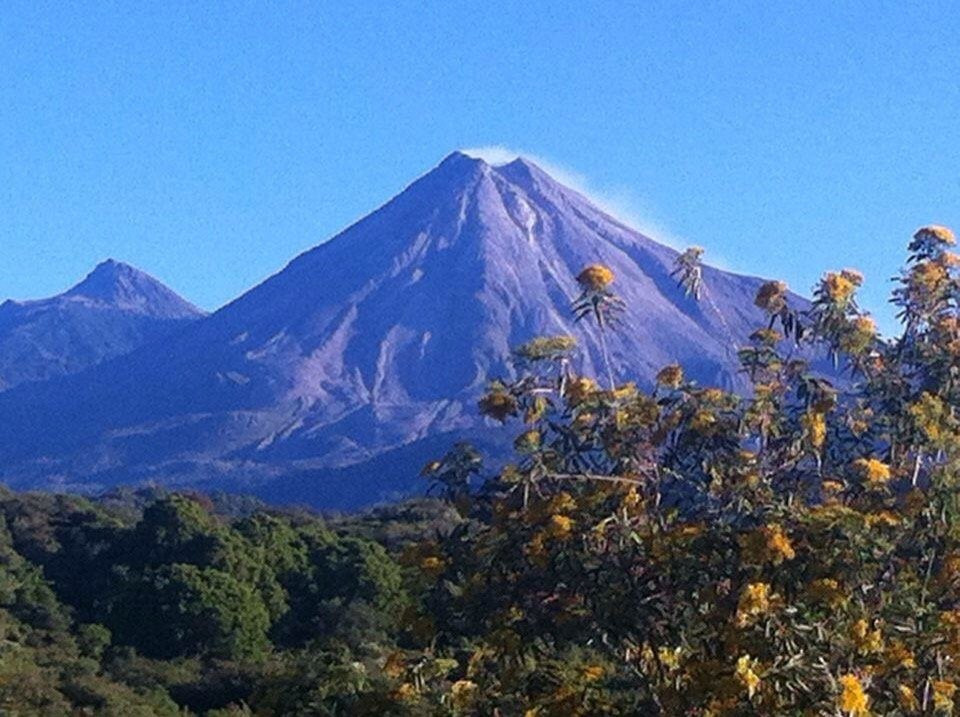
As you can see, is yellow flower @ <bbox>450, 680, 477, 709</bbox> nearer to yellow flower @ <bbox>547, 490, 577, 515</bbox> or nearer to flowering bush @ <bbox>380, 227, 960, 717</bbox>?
flowering bush @ <bbox>380, 227, 960, 717</bbox>

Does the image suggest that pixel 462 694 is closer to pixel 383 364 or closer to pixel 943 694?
pixel 943 694

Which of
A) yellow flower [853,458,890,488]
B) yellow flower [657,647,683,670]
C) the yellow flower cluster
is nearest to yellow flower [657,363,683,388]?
yellow flower [853,458,890,488]

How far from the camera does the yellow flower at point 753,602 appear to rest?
6645 millimetres

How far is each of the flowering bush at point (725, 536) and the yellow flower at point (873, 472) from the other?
0.02 meters

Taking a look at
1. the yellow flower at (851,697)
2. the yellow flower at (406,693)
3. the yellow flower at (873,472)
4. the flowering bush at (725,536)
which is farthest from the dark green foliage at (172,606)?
the yellow flower at (851,697)

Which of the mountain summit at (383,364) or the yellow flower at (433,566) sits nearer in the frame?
the yellow flower at (433,566)

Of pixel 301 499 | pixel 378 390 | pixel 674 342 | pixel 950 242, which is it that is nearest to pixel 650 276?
pixel 674 342

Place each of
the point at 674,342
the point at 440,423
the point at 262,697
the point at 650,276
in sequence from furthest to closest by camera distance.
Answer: the point at 650,276
the point at 674,342
the point at 440,423
the point at 262,697

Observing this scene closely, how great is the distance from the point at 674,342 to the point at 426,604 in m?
165

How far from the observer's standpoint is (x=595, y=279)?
8.14 metres

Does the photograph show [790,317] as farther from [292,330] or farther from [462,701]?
[292,330]

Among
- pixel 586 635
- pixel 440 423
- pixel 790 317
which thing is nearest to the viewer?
pixel 586 635

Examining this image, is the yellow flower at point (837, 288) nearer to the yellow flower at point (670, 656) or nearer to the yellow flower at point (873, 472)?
the yellow flower at point (873, 472)

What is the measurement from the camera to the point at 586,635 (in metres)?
7.94
